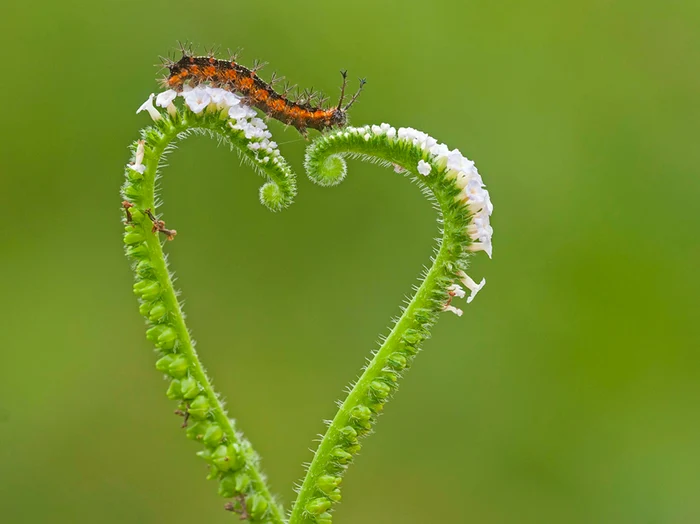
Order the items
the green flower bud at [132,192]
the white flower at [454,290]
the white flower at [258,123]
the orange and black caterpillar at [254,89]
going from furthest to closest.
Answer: the orange and black caterpillar at [254,89] < the white flower at [258,123] < the white flower at [454,290] < the green flower bud at [132,192]

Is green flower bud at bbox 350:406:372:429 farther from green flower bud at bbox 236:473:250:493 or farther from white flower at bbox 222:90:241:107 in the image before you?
white flower at bbox 222:90:241:107

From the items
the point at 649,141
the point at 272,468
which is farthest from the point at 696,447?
the point at 272,468

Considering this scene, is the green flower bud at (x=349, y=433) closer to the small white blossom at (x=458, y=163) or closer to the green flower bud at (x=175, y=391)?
the green flower bud at (x=175, y=391)

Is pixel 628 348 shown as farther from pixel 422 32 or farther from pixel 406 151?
pixel 406 151

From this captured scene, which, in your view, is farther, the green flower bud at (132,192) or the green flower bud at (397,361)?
the green flower bud at (397,361)

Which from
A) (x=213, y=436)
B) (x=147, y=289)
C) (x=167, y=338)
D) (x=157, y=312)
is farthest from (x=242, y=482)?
(x=147, y=289)

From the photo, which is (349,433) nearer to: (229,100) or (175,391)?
(175,391)

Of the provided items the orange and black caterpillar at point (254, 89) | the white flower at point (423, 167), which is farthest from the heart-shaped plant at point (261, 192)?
the orange and black caterpillar at point (254, 89)
